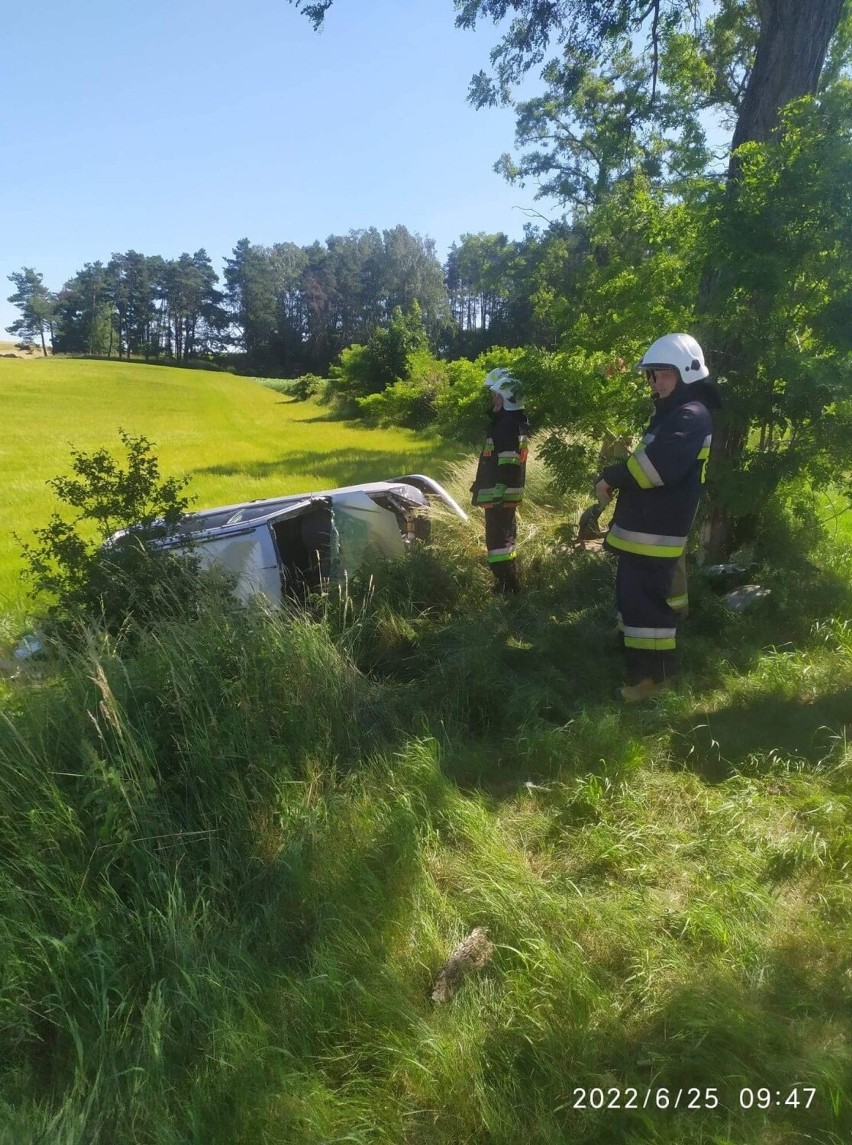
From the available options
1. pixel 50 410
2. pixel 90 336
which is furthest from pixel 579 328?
pixel 90 336

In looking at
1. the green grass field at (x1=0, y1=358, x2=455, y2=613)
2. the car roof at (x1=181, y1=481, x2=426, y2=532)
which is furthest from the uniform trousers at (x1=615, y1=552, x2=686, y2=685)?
the green grass field at (x1=0, y1=358, x2=455, y2=613)

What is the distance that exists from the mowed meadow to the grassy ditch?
1 cm

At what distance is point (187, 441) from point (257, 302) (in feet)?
238

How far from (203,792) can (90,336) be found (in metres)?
100

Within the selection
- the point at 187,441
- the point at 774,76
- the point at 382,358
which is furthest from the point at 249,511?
the point at 382,358

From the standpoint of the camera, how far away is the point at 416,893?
255 cm

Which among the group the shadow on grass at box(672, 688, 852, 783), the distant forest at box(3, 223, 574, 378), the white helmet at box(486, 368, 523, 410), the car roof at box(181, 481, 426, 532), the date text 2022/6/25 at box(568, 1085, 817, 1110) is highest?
the distant forest at box(3, 223, 574, 378)

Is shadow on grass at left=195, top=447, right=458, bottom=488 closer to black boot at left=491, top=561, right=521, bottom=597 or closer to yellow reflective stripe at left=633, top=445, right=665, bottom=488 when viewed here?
black boot at left=491, top=561, right=521, bottom=597

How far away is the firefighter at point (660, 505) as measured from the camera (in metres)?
3.96

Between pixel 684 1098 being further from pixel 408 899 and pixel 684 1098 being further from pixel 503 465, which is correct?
pixel 503 465

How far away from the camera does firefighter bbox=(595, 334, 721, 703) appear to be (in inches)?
156

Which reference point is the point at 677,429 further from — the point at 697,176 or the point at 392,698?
the point at 697,176

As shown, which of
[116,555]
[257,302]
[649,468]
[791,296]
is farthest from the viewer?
[257,302]

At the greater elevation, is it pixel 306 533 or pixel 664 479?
pixel 664 479
